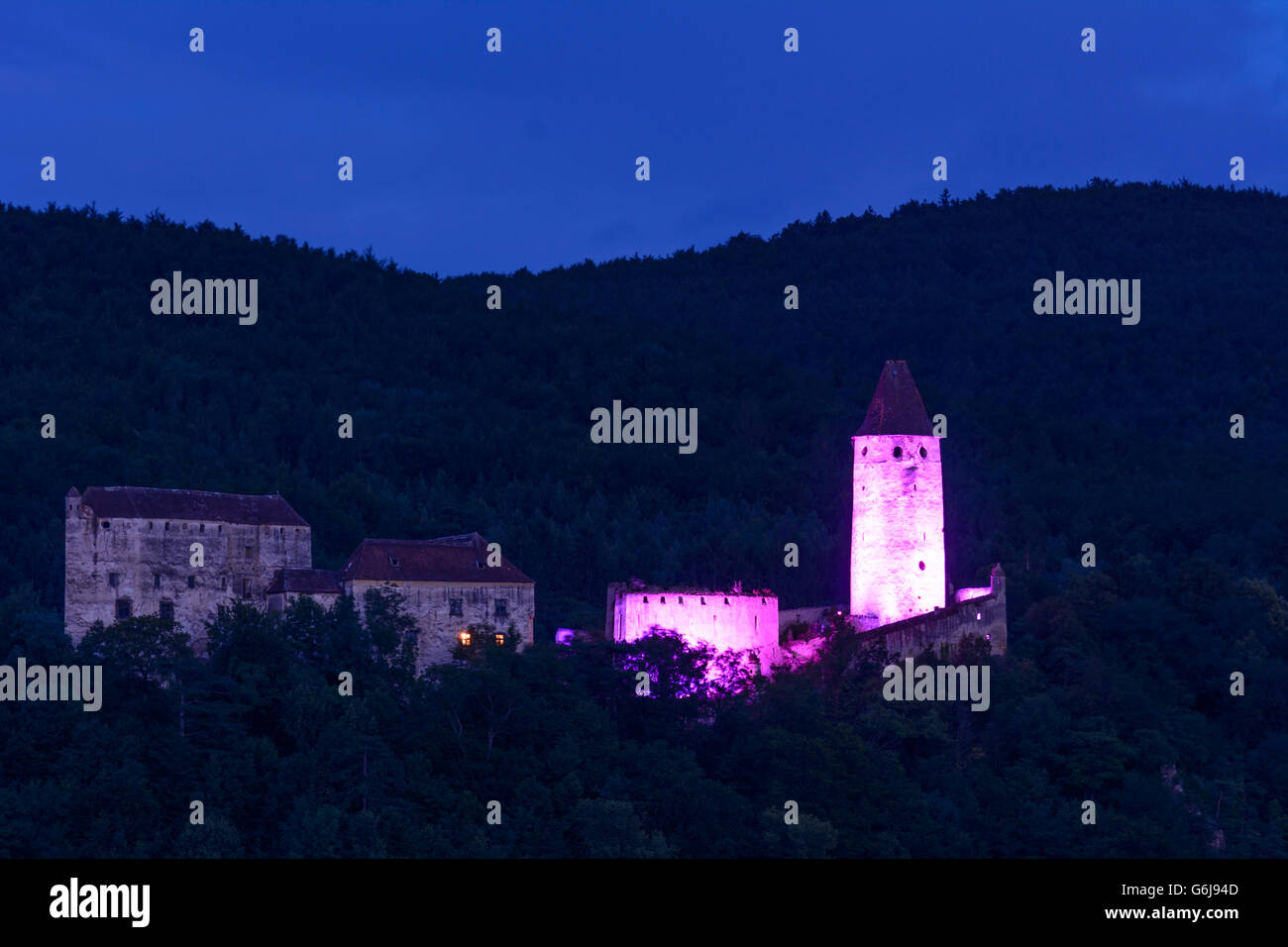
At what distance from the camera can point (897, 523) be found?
182 ft

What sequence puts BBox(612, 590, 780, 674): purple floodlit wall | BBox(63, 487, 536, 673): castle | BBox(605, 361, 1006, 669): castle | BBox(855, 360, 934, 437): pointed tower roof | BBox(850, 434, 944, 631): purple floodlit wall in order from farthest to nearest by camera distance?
BBox(855, 360, 934, 437): pointed tower roof, BBox(850, 434, 944, 631): purple floodlit wall, BBox(605, 361, 1006, 669): castle, BBox(612, 590, 780, 674): purple floodlit wall, BBox(63, 487, 536, 673): castle

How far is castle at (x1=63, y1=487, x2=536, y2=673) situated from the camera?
162 feet

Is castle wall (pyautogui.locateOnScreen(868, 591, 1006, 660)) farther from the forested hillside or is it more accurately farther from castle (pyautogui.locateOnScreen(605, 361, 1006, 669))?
the forested hillside

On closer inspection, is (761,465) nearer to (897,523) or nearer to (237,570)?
(897,523)

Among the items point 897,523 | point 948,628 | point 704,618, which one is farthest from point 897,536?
point 704,618

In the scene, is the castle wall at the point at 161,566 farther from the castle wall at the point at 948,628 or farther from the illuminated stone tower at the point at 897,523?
the castle wall at the point at 948,628

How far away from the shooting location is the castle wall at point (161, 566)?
49.3 metres

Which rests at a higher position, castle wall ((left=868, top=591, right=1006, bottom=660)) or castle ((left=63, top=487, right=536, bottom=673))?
castle ((left=63, top=487, right=536, bottom=673))

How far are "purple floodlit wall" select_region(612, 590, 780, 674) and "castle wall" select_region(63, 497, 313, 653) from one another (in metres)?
9.30

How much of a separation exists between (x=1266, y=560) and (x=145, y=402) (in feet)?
173

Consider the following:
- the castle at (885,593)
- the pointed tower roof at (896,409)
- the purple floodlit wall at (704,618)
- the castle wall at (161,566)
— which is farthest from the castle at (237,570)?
the pointed tower roof at (896,409)

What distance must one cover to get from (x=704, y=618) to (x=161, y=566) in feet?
46.5

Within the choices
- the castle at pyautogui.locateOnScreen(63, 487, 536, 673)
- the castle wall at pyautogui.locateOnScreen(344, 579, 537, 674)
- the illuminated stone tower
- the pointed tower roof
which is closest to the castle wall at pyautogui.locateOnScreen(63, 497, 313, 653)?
the castle at pyautogui.locateOnScreen(63, 487, 536, 673)

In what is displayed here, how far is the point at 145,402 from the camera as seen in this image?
95312 millimetres
